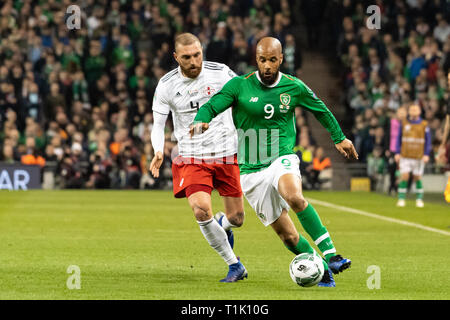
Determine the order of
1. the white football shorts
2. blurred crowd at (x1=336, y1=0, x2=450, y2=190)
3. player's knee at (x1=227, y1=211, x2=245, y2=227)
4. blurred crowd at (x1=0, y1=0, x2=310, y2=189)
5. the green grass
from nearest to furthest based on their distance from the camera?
the green grass < the white football shorts < player's knee at (x1=227, y1=211, x2=245, y2=227) < blurred crowd at (x1=0, y1=0, x2=310, y2=189) < blurred crowd at (x1=336, y1=0, x2=450, y2=190)

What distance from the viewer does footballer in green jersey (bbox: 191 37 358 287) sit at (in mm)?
9031

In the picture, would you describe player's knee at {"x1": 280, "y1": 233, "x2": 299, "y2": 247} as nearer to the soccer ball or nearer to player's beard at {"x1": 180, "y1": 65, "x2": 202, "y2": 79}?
the soccer ball

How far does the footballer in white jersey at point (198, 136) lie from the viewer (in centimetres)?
966

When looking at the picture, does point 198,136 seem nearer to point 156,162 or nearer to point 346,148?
point 156,162

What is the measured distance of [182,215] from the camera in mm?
17703

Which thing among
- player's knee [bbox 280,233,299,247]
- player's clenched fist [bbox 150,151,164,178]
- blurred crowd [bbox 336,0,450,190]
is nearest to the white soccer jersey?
player's clenched fist [bbox 150,151,164,178]

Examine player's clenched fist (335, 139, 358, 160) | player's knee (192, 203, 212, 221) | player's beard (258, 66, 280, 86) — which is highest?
player's beard (258, 66, 280, 86)

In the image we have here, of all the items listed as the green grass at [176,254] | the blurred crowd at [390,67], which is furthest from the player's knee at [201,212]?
the blurred crowd at [390,67]

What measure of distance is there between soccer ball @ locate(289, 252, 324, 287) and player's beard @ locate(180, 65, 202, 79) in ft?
6.89

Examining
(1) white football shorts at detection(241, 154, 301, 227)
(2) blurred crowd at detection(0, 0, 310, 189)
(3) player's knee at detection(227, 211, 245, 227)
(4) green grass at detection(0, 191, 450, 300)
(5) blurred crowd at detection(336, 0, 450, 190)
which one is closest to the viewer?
(4) green grass at detection(0, 191, 450, 300)

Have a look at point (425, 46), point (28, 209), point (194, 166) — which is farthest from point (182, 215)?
point (425, 46)
